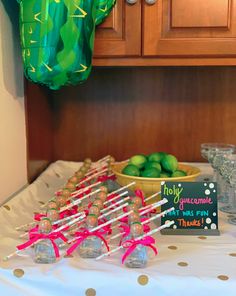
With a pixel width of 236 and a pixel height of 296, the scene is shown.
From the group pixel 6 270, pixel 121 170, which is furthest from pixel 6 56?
pixel 6 270

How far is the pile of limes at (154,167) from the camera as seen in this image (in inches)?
46.3

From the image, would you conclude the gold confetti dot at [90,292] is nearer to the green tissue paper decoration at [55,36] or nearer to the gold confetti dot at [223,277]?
the gold confetti dot at [223,277]

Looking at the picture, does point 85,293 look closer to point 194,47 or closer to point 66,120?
point 194,47

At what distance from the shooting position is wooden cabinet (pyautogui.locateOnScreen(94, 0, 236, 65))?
120cm

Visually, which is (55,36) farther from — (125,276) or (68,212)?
(125,276)

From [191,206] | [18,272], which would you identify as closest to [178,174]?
[191,206]

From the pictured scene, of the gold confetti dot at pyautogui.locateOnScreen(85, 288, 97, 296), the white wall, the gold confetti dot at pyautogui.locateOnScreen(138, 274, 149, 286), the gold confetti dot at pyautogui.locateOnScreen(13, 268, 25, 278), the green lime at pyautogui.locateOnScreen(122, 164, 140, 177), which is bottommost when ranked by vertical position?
the gold confetti dot at pyautogui.locateOnScreen(85, 288, 97, 296)

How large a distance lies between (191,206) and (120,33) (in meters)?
0.56

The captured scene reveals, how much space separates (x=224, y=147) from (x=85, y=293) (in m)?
0.85

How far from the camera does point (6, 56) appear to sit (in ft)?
3.68

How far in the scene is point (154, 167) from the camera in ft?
3.91

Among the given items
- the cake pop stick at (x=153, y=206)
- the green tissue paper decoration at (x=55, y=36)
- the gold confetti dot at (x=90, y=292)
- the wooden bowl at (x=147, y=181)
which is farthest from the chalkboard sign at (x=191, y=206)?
the green tissue paper decoration at (x=55, y=36)

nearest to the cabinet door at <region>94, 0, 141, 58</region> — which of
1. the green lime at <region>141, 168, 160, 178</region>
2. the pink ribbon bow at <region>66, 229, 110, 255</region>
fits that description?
the green lime at <region>141, 168, 160, 178</region>

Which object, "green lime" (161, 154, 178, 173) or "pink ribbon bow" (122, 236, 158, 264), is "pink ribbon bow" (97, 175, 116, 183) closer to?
"green lime" (161, 154, 178, 173)
